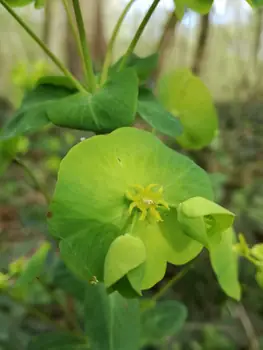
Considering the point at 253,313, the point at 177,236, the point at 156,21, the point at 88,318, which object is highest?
the point at 177,236

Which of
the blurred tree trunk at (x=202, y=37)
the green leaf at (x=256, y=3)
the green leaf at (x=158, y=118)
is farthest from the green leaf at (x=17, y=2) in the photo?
the blurred tree trunk at (x=202, y=37)

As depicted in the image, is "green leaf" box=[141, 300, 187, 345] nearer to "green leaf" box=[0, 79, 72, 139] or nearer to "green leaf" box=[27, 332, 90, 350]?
"green leaf" box=[27, 332, 90, 350]

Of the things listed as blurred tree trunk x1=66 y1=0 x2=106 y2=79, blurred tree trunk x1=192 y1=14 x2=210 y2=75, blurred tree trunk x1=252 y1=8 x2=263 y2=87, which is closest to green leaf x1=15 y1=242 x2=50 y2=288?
blurred tree trunk x1=192 y1=14 x2=210 y2=75

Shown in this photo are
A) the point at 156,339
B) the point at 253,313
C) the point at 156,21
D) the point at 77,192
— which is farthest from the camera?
the point at 156,21

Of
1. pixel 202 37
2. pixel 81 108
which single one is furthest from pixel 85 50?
pixel 202 37

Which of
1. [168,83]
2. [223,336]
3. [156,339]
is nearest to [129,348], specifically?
[156,339]

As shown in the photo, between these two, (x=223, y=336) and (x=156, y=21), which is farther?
(x=156, y=21)

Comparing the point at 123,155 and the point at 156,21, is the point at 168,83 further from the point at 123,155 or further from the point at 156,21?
the point at 156,21
